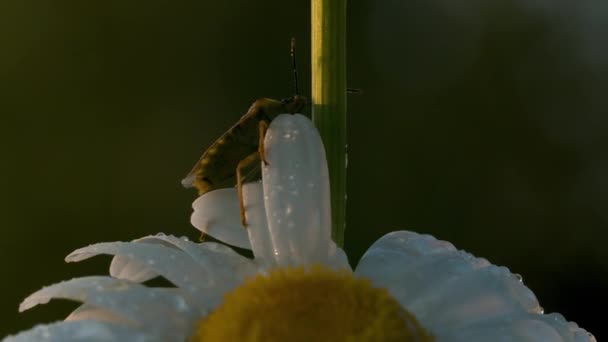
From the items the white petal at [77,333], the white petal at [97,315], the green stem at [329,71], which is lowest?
the white petal at [97,315]

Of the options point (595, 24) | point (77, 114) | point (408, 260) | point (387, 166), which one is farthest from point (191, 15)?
point (408, 260)

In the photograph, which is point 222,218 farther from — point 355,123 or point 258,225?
point 355,123

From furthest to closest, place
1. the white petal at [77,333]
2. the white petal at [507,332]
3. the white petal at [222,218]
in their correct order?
the white petal at [222,218], the white petal at [507,332], the white petal at [77,333]

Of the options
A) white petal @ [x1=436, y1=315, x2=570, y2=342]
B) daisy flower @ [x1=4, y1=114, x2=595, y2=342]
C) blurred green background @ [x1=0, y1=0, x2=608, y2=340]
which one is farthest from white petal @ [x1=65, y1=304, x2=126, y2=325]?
blurred green background @ [x1=0, y1=0, x2=608, y2=340]

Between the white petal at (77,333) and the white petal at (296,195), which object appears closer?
the white petal at (77,333)

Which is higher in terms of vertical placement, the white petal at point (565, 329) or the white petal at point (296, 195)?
the white petal at point (296, 195)

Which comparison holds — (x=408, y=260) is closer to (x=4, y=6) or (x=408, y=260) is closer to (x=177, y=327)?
(x=177, y=327)

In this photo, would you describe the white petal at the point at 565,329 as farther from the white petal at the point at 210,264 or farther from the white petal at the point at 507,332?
the white petal at the point at 210,264

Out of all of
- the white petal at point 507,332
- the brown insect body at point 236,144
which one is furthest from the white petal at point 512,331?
the brown insect body at point 236,144

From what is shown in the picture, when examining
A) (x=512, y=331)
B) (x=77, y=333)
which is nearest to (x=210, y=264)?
(x=77, y=333)
